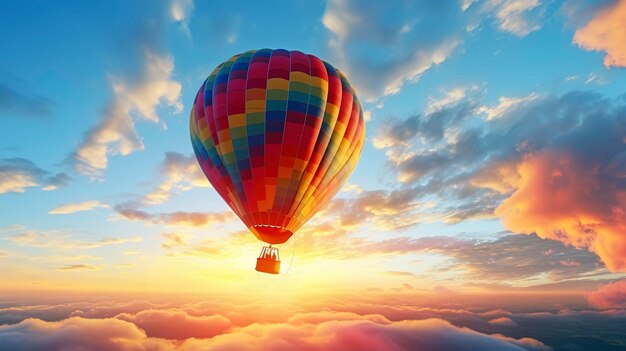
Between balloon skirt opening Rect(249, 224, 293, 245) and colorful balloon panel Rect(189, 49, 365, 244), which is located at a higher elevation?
colorful balloon panel Rect(189, 49, 365, 244)

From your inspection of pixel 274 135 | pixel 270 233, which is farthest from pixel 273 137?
pixel 270 233

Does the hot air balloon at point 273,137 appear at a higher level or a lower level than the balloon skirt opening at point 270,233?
higher

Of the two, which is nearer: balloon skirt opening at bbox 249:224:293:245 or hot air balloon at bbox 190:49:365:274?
balloon skirt opening at bbox 249:224:293:245

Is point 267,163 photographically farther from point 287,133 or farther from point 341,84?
point 341,84

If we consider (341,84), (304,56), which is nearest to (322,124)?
(341,84)

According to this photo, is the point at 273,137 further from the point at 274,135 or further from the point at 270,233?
the point at 270,233

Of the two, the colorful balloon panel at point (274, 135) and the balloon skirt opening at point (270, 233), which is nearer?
the balloon skirt opening at point (270, 233)
